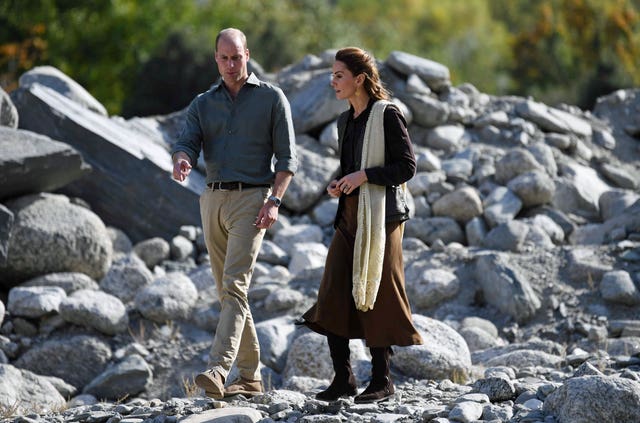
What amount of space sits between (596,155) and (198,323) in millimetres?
6873

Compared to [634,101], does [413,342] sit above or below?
below

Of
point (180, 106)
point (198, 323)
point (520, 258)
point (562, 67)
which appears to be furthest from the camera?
point (562, 67)

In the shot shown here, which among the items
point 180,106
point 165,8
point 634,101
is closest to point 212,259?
point 634,101

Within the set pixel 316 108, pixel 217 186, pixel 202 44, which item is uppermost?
pixel 202 44

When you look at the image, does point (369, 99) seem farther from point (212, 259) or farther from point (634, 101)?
point (634, 101)

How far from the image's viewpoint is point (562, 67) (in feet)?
106

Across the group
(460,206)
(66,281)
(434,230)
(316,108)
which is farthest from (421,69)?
(66,281)

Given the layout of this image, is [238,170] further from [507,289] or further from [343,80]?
[507,289]

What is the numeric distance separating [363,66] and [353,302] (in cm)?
128

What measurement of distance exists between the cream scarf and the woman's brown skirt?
0.09 m

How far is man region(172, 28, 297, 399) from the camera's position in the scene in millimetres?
6203

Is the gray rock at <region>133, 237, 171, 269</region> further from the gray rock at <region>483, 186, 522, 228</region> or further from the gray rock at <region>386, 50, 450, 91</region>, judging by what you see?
the gray rock at <region>386, 50, 450, 91</region>

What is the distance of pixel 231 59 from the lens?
626 centimetres

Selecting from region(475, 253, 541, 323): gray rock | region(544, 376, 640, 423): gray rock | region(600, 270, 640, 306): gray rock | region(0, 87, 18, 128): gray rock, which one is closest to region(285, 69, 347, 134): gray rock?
region(0, 87, 18, 128): gray rock
